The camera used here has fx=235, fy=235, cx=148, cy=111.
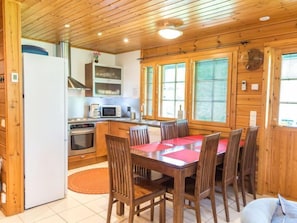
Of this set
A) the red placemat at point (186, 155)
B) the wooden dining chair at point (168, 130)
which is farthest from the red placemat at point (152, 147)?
the wooden dining chair at point (168, 130)

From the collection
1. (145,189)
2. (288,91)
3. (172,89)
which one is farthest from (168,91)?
(145,189)

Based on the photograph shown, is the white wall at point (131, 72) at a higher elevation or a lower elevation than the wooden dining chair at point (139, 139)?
higher

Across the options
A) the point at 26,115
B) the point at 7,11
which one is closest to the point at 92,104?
the point at 26,115

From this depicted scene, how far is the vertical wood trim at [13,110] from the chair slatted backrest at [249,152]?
110 inches

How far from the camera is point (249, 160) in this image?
10.7 ft

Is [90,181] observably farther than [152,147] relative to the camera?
Yes

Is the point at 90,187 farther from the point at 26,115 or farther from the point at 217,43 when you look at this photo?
the point at 217,43

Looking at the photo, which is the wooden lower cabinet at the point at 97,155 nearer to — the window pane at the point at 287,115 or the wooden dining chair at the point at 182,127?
the wooden dining chair at the point at 182,127

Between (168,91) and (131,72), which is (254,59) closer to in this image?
(168,91)

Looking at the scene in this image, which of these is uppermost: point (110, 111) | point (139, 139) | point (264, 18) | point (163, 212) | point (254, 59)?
point (264, 18)

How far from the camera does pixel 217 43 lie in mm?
3895

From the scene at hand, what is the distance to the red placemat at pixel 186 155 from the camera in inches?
95.6

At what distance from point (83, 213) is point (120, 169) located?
1001mm

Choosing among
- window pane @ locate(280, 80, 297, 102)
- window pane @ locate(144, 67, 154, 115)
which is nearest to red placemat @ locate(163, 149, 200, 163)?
window pane @ locate(280, 80, 297, 102)
